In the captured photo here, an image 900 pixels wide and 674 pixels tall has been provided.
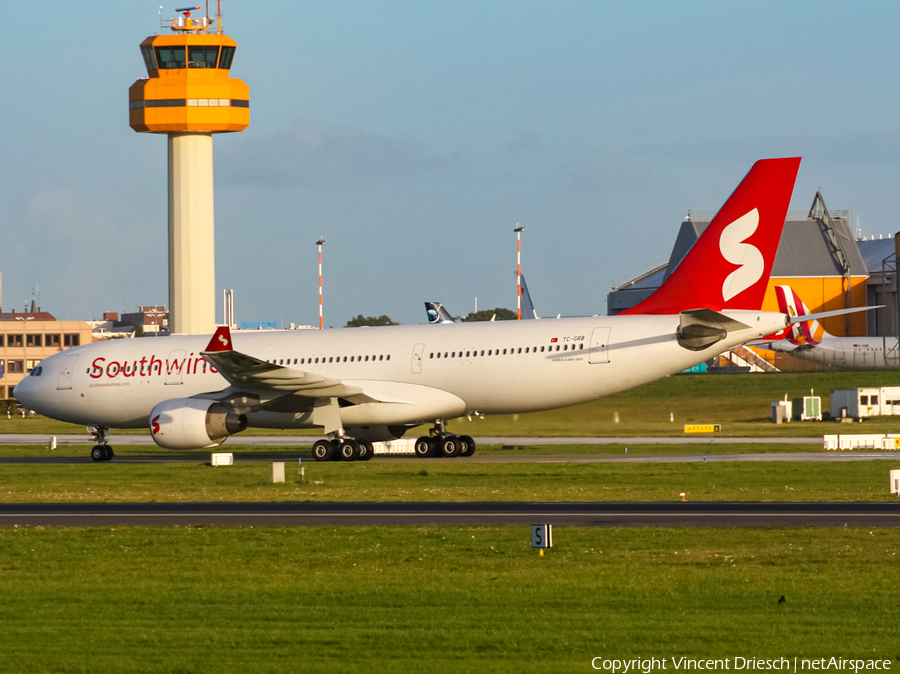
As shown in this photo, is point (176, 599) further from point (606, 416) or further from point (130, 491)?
point (606, 416)

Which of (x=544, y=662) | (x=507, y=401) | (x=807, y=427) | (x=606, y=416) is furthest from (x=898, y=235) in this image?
(x=544, y=662)

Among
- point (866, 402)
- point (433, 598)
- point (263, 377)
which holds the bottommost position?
point (433, 598)

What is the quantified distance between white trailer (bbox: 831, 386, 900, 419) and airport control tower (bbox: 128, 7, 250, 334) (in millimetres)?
47130

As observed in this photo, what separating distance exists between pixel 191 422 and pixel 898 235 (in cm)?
8236

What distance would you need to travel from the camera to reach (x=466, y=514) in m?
22.7

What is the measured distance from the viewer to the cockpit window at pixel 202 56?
9412 centimetres

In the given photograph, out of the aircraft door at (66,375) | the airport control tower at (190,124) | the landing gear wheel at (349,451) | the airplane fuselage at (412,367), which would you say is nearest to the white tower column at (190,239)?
the airport control tower at (190,124)

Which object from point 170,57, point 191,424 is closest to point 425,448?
point 191,424

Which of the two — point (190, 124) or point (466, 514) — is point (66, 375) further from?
point (190, 124)

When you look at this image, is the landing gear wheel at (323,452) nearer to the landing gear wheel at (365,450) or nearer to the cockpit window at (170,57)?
the landing gear wheel at (365,450)

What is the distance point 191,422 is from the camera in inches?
1423

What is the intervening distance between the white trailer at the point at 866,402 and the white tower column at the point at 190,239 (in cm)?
4701

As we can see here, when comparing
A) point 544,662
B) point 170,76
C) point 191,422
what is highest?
point 170,76

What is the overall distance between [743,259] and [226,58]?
67048 millimetres
